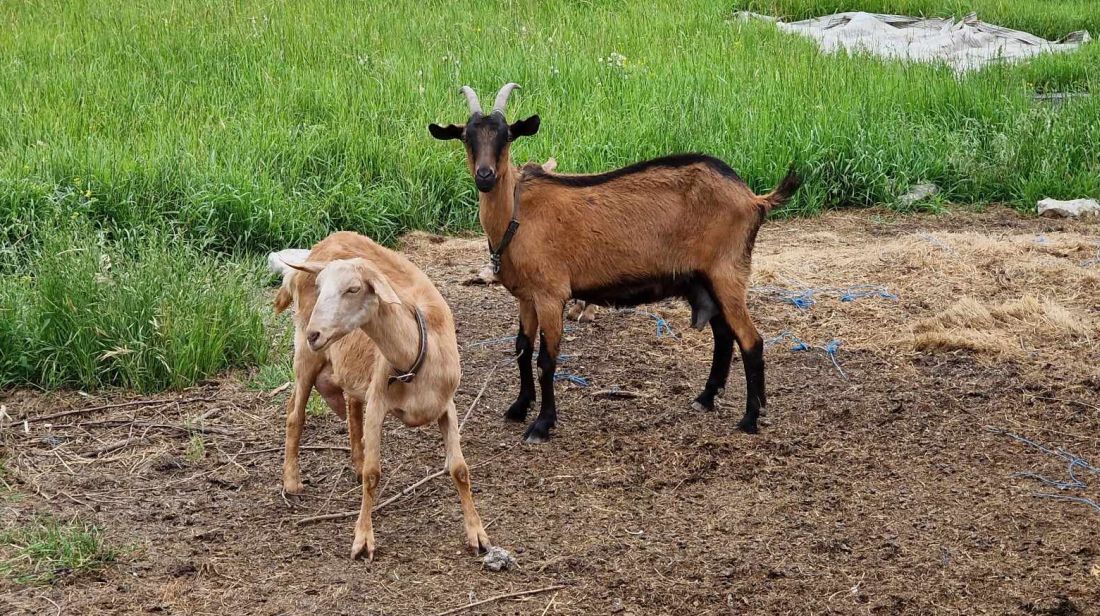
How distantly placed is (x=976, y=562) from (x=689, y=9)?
1032cm

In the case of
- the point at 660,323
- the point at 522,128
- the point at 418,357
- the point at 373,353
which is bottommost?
the point at 660,323

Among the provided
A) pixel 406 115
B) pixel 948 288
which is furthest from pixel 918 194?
pixel 406 115

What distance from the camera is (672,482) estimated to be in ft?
17.1

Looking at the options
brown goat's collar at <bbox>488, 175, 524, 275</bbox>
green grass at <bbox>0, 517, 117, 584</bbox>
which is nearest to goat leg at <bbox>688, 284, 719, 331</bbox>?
brown goat's collar at <bbox>488, 175, 524, 275</bbox>

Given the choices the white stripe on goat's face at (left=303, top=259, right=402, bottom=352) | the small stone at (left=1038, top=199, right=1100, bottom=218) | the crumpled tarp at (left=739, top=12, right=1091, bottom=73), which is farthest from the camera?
the crumpled tarp at (left=739, top=12, right=1091, bottom=73)

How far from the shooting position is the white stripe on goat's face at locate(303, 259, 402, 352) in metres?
3.99

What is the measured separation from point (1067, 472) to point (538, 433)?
2.34 meters

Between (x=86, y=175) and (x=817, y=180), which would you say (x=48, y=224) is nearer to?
(x=86, y=175)

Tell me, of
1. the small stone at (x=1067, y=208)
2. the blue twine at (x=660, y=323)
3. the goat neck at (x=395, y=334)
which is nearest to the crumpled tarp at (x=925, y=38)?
the small stone at (x=1067, y=208)

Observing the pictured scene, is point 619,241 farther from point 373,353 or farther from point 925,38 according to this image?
point 925,38

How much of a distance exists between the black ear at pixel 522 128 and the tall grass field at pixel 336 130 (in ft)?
6.21

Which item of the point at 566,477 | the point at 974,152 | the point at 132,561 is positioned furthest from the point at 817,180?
the point at 132,561

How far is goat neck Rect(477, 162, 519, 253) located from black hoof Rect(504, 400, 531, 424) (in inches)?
32.3

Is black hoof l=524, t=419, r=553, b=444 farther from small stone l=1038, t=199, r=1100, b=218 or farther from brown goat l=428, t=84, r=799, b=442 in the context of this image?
small stone l=1038, t=199, r=1100, b=218
